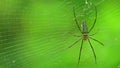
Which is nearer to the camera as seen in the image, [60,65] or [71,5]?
[60,65]

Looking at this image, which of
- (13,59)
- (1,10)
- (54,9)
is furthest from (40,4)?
(13,59)

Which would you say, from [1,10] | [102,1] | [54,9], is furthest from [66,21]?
[1,10]

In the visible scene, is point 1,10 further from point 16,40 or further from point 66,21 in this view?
point 66,21

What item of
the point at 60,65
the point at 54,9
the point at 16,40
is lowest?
the point at 60,65

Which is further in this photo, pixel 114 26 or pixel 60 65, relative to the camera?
pixel 114 26

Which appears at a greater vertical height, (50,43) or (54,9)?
(54,9)

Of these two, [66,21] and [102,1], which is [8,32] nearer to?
[66,21]
